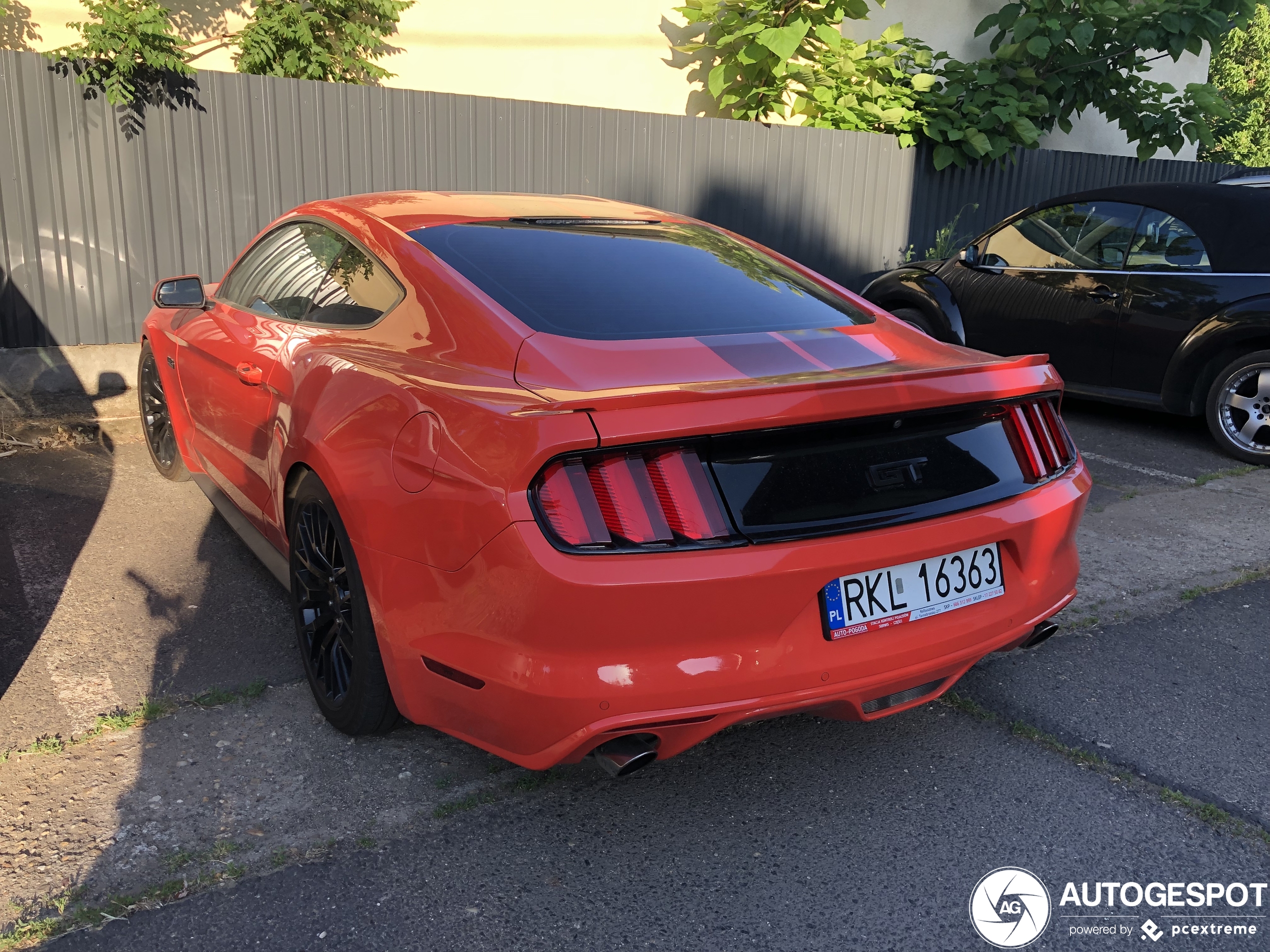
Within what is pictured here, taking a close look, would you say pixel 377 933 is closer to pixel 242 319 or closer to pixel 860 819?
pixel 860 819

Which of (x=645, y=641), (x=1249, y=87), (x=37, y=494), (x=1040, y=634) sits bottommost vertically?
(x=37, y=494)

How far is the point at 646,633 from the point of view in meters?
2.13

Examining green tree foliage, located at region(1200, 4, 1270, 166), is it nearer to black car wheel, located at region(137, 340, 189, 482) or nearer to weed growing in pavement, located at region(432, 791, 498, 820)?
black car wheel, located at region(137, 340, 189, 482)

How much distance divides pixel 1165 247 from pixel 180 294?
5.66 m

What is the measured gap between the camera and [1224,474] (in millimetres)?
5922

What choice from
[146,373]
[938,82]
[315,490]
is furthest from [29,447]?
[938,82]

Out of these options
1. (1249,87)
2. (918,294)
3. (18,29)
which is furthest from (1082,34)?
(1249,87)

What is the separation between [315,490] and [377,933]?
3.84ft

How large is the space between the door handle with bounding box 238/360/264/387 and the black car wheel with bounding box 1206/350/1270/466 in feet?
18.1

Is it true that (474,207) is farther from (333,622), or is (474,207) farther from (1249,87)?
(1249,87)

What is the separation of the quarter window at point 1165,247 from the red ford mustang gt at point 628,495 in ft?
13.5

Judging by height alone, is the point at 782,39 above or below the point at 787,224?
above

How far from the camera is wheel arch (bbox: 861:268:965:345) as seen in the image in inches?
269

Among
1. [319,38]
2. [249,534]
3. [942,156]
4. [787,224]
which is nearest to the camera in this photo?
[249,534]
